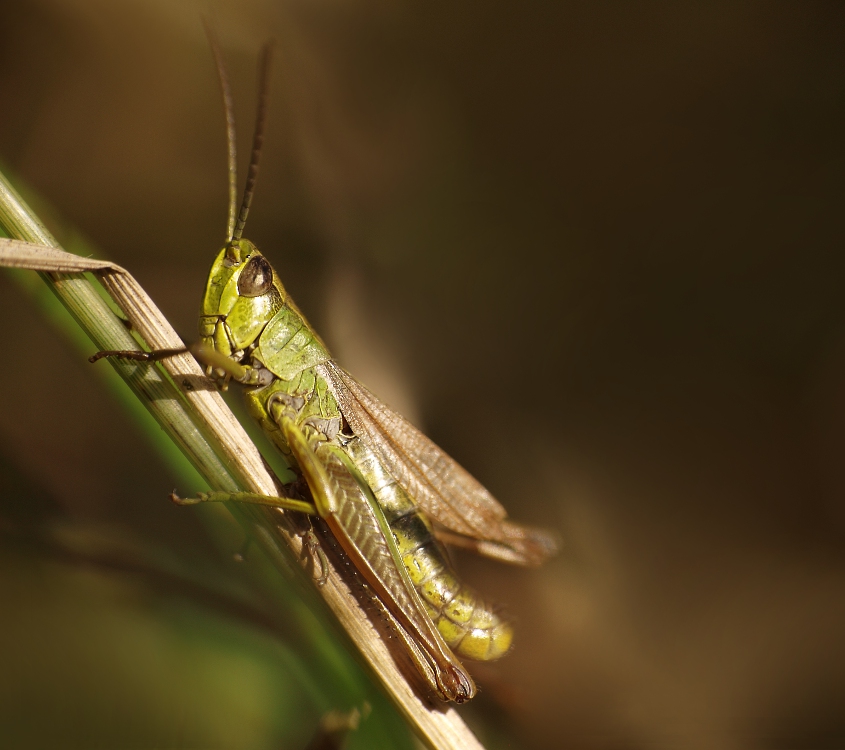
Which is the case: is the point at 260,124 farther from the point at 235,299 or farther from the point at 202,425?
the point at 202,425

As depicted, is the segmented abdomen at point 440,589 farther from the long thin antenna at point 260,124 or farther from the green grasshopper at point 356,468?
the long thin antenna at point 260,124

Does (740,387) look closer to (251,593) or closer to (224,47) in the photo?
(251,593)

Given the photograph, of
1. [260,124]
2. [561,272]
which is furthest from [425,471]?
[561,272]

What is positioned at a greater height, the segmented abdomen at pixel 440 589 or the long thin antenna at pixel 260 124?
the long thin antenna at pixel 260 124

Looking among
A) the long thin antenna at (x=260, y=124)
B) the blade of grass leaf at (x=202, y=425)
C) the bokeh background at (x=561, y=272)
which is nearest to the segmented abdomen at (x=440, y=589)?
the blade of grass leaf at (x=202, y=425)

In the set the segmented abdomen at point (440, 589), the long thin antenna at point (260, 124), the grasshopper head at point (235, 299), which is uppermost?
the long thin antenna at point (260, 124)
